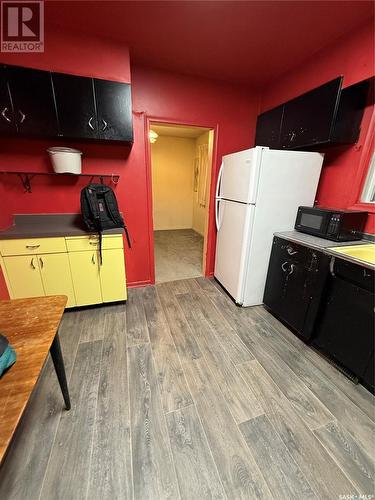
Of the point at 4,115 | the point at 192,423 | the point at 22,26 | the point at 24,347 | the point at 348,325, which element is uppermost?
the point at 22,26

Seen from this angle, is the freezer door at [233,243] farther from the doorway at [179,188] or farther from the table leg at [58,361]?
the table leg at [58,361]

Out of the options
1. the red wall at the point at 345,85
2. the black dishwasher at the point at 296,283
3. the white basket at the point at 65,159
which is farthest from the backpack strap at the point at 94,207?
the red wall at the point at 345,85

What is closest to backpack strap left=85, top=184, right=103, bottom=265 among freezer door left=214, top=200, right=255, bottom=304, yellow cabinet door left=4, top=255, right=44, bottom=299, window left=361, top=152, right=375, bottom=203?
yellow cabinet door left=4, top=255, right=44, bottom=299

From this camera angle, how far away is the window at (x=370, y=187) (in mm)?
1787

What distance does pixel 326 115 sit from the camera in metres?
1.73

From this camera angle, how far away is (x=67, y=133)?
1818 mm

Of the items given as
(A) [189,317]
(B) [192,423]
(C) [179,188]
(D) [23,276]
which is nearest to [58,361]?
(B) [192,423]

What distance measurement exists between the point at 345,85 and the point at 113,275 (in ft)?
8.86

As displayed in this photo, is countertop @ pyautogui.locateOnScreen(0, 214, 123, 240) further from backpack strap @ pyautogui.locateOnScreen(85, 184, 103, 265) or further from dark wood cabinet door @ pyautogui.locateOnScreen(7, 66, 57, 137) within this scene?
dark wood cabinet door @ pyautogui.locateOnScreen(7, 66, 57, 137)

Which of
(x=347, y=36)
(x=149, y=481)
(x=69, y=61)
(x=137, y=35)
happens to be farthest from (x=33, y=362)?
(x=347, y=36)

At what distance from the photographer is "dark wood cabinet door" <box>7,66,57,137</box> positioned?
64.7 inches

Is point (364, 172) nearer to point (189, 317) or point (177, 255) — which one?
point (189, 317)

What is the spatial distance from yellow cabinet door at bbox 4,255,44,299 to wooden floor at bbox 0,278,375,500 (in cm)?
51

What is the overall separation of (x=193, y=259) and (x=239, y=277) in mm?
1543
